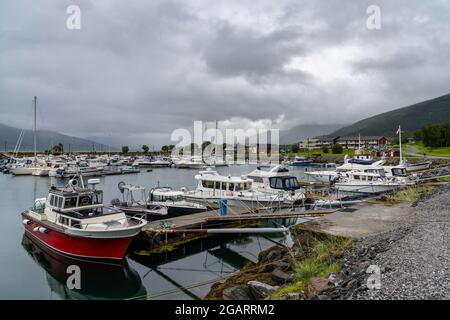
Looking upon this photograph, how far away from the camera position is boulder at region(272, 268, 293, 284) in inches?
433

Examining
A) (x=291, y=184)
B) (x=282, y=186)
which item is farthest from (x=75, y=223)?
(x=291, y=184)

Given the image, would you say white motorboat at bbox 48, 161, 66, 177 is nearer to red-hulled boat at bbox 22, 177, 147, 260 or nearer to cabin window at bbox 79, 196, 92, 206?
red-hulled boat at bbox 22, 177, 147, 260

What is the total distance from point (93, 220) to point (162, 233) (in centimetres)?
437

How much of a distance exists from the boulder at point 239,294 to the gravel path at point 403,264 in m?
3.45

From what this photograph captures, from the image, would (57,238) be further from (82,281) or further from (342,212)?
(342,212)

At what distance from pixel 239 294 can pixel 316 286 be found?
3.34 metres

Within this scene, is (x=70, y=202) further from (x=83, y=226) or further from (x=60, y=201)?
(x=83, y=226)

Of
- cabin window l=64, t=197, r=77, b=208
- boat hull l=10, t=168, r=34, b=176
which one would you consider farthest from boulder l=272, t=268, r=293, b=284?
boat hull l=10, t=168, r=34, b=176

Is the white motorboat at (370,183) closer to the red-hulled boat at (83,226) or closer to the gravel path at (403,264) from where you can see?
the gravel path at (403,264)

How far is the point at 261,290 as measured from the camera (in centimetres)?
1068

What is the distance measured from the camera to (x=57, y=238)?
17.1 m

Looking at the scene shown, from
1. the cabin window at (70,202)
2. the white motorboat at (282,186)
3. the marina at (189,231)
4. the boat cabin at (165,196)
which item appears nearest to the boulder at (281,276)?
the marina at (189,231)

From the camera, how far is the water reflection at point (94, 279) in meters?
14.2

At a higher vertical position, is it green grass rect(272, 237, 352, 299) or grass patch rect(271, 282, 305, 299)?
green grass rect(272, 237, 352, 299)
